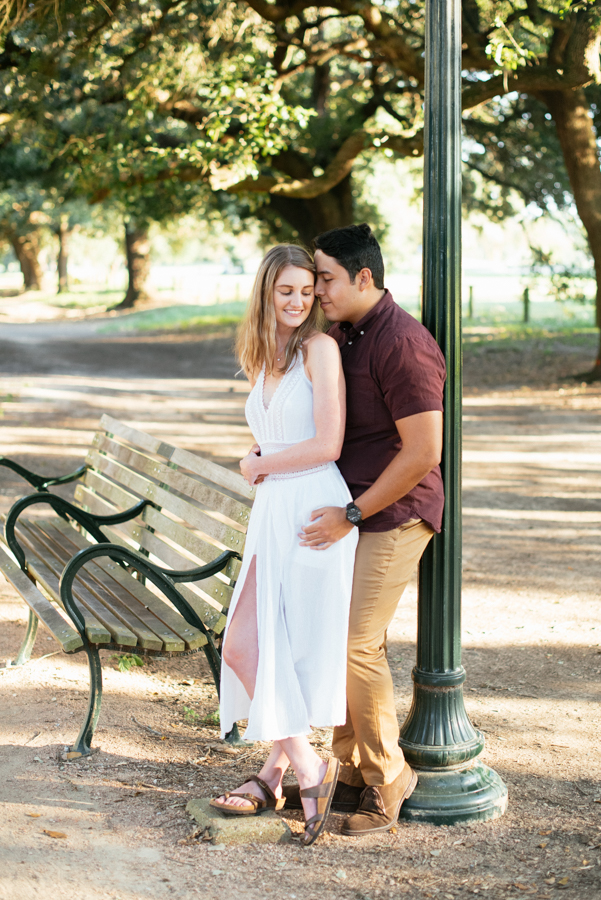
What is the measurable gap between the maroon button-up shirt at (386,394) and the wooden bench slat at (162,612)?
989mm

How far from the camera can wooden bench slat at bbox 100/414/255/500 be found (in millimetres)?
3779

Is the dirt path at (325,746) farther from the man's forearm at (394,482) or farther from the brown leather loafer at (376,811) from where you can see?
the man's forearm at (394,482)

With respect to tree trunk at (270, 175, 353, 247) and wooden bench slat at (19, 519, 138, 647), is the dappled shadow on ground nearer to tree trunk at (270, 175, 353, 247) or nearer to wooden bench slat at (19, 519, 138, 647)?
tree trunk at (270, 175, 353, 247)

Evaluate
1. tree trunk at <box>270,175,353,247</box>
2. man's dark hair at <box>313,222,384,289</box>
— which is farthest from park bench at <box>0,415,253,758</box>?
tree trunk at <box>270,175,353,247</box>

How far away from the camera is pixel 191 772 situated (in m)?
3.43

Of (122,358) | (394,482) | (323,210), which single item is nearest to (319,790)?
(394,482)

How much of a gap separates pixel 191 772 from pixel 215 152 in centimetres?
876

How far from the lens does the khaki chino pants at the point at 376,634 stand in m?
2.88

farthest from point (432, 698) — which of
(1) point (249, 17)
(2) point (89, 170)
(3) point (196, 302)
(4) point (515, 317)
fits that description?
(3) point (196, 302)

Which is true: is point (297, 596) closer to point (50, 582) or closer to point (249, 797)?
point (249, 797)

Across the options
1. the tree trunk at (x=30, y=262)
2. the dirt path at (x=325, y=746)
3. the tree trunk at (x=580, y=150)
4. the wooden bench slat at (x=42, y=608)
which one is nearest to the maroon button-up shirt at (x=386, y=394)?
the dirt path at (x=325, y=746)

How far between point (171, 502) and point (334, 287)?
5.74 ft

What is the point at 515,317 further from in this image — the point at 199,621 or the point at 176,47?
the point at 199,621

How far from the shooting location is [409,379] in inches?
108
